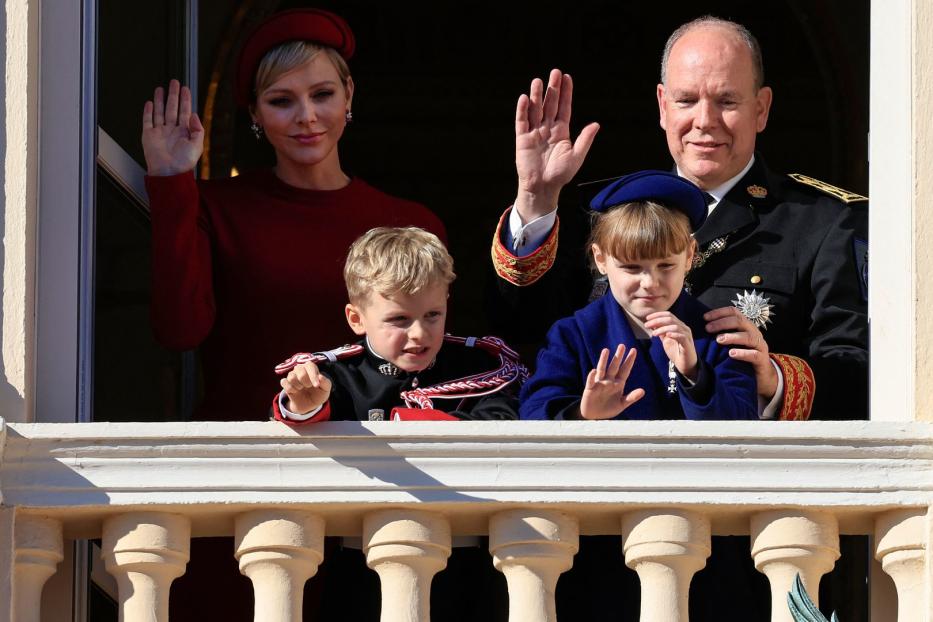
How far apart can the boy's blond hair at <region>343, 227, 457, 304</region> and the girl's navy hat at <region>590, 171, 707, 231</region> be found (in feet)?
1.16

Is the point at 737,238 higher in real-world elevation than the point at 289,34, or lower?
lower

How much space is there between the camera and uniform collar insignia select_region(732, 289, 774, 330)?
565cm

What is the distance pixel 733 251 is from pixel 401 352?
83 centimetres

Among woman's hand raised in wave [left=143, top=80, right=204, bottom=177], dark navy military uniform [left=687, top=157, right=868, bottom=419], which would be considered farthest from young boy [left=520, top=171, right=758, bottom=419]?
woman's hand raised in wave [left=143, top=80, right=204, bottom=177]

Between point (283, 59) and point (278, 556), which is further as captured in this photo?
point (283, 59)

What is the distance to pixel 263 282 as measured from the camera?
5812 millimetres

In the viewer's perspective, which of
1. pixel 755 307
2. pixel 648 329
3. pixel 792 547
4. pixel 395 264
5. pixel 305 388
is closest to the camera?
pixel 305 388

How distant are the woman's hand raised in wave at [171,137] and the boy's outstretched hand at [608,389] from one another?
3.56 ft

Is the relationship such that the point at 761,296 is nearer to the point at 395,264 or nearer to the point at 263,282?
the point at 395,264

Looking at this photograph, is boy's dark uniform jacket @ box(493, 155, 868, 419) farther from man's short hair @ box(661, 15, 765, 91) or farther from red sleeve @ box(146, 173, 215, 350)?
red sleeve @ box(146, 173, 215, 350)

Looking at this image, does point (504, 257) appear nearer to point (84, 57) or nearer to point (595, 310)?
point (595, 310)

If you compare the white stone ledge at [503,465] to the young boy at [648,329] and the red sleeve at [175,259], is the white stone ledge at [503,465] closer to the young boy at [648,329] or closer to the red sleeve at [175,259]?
the young boy at [648,329]

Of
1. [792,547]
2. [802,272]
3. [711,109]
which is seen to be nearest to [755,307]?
[802,272]

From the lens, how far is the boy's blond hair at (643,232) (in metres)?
5.39
